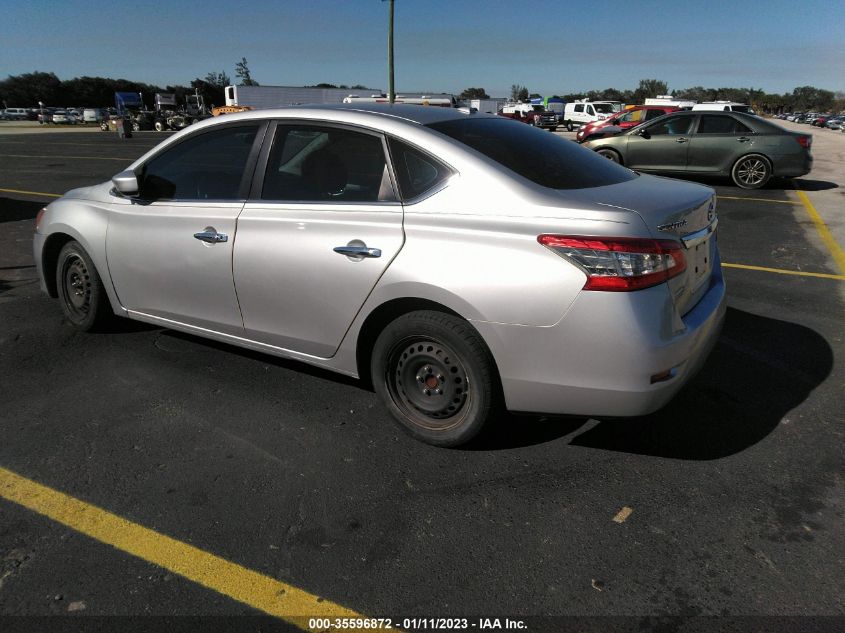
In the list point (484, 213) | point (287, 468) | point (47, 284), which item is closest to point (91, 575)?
point (287, 468)

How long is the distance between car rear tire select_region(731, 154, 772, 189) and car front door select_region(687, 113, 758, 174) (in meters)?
0.15

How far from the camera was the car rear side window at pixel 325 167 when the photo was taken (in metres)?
3.12

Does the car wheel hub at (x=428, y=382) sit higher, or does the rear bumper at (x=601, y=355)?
the rear bumper at (x=601, y=355)

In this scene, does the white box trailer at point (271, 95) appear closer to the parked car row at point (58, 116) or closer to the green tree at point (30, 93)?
the parked car row at point (58, 116)

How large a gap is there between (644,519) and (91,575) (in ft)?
7.03

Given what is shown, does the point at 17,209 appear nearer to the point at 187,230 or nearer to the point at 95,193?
the point at 95,193

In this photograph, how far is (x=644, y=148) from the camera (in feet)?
43.8

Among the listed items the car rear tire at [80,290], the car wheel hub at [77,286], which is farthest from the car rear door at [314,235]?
the car wheel hub at [77,286]

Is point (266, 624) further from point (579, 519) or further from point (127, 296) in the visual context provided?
point (127, 296)

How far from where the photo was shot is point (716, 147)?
41.6ft

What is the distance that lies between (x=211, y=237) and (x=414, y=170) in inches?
50.1

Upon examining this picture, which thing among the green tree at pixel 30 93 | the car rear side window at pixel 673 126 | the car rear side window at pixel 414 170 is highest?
the green tree at pixel 30 93

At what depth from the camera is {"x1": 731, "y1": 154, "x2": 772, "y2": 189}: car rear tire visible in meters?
12.4

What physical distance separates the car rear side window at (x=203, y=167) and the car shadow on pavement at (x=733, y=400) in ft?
7.99
